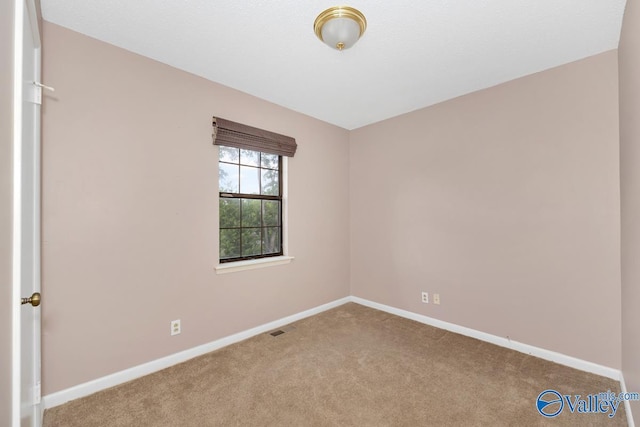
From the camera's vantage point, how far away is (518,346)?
2547mm

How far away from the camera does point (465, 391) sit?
198cm

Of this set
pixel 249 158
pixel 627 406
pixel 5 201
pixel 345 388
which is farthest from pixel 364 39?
pixel 627 406

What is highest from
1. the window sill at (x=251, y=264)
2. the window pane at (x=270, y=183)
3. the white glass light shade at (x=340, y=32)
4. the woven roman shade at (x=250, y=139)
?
the white glass light shade at (x=340, y=32)

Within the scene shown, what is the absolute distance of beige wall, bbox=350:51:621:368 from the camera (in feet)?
7.16

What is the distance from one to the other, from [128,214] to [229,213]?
0.88 metres

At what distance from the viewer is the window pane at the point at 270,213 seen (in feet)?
10.4

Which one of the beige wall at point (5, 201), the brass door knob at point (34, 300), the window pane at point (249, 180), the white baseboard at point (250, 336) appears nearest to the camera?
the beige wall at point (5, 201)

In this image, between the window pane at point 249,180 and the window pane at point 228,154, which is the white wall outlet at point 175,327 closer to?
the window pane at point 249,180

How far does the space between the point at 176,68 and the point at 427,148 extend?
2.57 meters

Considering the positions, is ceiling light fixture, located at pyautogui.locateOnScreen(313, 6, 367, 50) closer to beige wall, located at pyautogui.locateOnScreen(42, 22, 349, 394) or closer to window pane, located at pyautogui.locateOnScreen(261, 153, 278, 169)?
beige wall, located at pyautogui.locateOnScreen(42, 22, 349, 394)

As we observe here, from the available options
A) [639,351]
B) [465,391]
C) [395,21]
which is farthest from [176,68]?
[639,351]

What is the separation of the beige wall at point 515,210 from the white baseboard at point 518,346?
0.05 m
